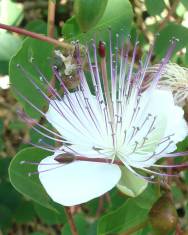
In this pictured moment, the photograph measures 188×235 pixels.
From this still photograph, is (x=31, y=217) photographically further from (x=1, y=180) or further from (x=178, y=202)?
(x=178, y=202)

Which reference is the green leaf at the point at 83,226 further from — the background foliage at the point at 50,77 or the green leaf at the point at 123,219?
the green leaf at the point at 123,219

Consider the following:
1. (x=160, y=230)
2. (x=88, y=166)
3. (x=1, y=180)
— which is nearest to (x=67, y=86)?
(x=88, y=166)

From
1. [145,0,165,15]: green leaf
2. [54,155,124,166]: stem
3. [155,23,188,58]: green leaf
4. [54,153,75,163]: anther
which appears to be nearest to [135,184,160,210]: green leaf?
[54,155,124,166]: stem

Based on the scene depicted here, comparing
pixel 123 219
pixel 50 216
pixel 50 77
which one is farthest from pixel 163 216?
pixel 50 216

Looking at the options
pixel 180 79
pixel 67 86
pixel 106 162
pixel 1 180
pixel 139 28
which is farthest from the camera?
pixel 139 28

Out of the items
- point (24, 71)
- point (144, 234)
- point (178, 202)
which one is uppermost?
point (24, 71)

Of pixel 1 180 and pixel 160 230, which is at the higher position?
pixel 160 230
